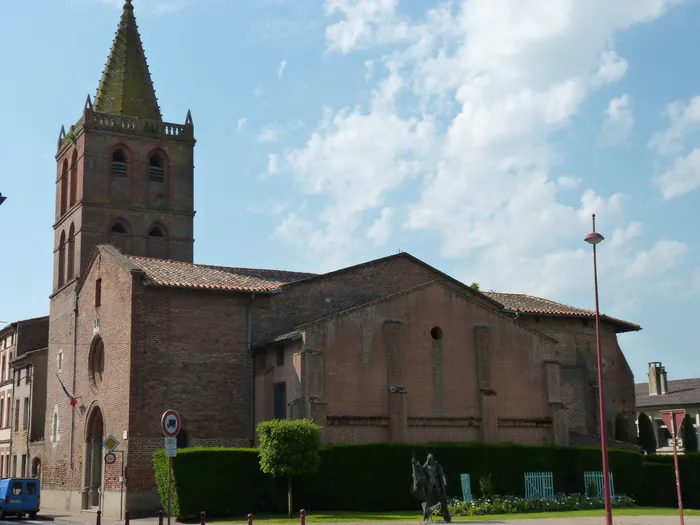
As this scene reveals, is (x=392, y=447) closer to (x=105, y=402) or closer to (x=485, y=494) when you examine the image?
(x=485, y=494)

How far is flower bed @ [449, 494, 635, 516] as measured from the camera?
92.0ft

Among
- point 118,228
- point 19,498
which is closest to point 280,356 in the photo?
point 19,498

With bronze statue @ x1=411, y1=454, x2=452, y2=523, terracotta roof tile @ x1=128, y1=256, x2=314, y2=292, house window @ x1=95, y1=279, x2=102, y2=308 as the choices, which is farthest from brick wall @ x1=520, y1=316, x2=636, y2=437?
house window @ x1=95, y1=279, x2=102, y2=308

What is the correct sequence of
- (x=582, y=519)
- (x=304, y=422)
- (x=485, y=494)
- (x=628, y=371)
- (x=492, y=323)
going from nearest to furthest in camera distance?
(x=582, y=519)
(x=304, y=422)
(x=485, y=494)
(x=492, y=323)
(x=628, y=371)

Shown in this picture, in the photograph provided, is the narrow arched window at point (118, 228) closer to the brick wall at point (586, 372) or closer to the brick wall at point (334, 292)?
the brick wall at point (334, 292)

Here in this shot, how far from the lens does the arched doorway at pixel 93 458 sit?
Answer: 37031 mm

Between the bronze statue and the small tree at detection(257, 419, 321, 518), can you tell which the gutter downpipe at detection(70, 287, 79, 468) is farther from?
the bronze statue

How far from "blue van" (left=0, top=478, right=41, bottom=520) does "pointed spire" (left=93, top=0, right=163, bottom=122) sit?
2405cm

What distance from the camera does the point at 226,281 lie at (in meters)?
35.8

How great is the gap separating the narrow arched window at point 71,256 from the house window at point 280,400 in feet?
61.0

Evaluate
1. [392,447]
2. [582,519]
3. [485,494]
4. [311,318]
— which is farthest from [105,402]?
[582,519]

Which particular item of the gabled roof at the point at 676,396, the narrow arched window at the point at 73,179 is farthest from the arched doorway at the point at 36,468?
the gabled roof at the point at 676,396

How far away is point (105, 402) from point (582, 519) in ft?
64.8

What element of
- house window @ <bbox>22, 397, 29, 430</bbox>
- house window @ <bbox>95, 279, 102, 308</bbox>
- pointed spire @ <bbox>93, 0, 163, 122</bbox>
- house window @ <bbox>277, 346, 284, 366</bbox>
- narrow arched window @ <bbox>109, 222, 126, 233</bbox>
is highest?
pointed spire @ <bbox>93, 0, 163, 122</bbox>
